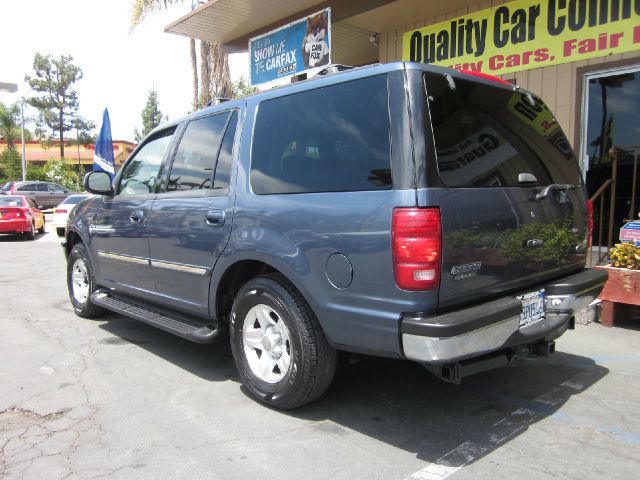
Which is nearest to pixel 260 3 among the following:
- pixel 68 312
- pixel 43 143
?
pixel 68 312

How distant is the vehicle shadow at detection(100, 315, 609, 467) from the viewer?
312cm

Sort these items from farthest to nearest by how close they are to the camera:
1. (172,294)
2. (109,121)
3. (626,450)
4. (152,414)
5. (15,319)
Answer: (109,121) < (15,319) < (172,294) < (152,414) < (626,450)

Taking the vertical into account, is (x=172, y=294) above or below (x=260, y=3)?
below

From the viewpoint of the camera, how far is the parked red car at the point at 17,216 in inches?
617

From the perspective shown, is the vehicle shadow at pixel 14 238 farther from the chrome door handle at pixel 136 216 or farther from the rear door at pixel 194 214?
the rear door at pixel 194 214

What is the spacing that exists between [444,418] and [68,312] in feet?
16.3

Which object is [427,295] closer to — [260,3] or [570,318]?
[570,318]

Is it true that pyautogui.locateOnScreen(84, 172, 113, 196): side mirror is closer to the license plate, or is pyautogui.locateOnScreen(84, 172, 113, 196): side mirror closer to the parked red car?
the license plate

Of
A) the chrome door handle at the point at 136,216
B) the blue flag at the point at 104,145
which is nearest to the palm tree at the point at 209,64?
the blue flag at the point at 104,145

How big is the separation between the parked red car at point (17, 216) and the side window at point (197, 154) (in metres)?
13.8

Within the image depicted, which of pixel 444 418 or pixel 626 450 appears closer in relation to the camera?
pixel 626 450

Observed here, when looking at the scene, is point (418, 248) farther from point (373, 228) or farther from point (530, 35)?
point (530, 35)

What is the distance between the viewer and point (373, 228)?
9.12 ft

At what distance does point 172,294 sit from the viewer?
430 cm
